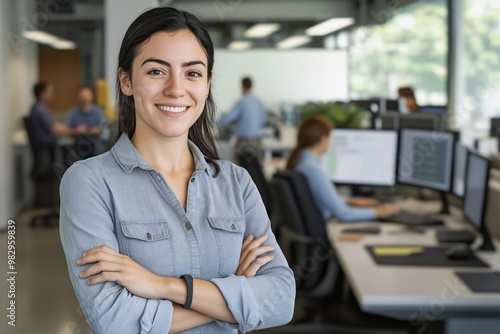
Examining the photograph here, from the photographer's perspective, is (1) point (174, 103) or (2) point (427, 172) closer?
(1) point (174, 103)

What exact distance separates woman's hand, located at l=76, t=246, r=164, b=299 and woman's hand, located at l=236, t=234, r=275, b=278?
6.5 inches

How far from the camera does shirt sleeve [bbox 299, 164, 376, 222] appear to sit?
15.5ft

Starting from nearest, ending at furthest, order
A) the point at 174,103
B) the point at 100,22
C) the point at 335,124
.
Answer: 1. the point at 174,103
2. the point at 335,124
3. the point at 100,22

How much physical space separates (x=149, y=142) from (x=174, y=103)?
0.12 meters

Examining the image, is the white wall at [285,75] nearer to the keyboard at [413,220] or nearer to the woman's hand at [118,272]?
the keyboard at [413,220]

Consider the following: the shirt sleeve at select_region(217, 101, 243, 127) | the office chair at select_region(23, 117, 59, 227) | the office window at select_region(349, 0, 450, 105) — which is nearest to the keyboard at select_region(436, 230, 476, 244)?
the office chair at select_region(23, 117, 59, 227)

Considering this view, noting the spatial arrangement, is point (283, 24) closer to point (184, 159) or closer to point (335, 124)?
point (335, 124)

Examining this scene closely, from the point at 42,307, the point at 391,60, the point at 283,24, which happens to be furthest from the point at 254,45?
the point at 42,307

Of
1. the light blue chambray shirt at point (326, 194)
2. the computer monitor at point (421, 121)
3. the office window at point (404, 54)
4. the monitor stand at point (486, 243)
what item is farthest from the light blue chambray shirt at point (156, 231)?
the office window at point (404, 54)

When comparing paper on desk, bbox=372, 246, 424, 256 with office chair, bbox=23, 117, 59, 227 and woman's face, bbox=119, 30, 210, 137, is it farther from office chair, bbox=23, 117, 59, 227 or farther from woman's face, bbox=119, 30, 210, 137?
office chair, bbox=23, 117, 59, 227

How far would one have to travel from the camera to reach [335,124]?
588 centimetres

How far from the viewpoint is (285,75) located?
15.0 metres

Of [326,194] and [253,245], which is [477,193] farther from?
[253,245]

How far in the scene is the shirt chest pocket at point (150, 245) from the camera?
129cm
